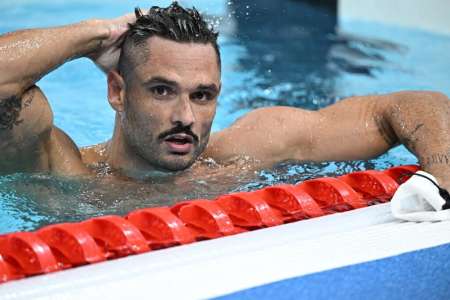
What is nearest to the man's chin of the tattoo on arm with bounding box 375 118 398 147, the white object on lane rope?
the tattoo on arm with bounding box 375 118 398 147

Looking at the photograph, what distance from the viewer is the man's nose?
2297 mm

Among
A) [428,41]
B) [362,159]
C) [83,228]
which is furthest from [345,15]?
[83,228]

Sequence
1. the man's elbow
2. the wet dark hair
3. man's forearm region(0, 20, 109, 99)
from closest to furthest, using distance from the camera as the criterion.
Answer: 1. man's forearm region(0, 20, 109, 99)
2. the wet dark hair
3. the man's elbow

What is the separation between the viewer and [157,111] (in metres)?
2.34

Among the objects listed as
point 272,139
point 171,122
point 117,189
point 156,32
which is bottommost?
point 117,189

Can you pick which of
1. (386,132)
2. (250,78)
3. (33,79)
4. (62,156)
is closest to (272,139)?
(386,132)

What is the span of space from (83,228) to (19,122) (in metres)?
0.58

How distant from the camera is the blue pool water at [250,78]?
2.39 m

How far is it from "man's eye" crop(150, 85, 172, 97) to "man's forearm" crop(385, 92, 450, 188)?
2.28ft

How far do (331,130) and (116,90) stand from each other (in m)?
0.69

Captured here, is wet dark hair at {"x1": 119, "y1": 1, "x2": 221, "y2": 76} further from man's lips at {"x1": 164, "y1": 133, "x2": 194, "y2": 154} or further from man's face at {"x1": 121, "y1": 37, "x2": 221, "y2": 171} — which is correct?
man's lips at {"x1": 164, "y1": 133, "x2": 194, "y2": 154}

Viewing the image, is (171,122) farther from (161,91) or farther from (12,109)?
(12,109)

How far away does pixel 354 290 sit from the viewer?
5.40 feet

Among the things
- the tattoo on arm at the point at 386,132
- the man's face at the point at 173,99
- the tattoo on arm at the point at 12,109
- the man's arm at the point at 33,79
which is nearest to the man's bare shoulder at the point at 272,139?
the tattoo on arm at the point at 386,132
